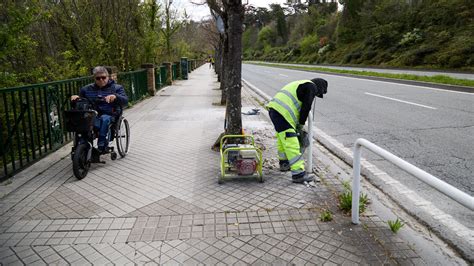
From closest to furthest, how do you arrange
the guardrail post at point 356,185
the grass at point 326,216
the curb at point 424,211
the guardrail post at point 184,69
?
the curb at point 424,211 → the guardrail post at point 356,185 → the grass at point 326,216 → the guardrail post at point 184,69

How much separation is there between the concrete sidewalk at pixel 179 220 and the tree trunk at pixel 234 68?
89 centimetres

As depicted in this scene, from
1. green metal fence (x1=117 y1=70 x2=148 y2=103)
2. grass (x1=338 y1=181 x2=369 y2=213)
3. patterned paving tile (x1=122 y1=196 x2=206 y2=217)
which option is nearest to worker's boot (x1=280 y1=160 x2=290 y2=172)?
grass (x1=338 y1=181 x2=369 y2=213)

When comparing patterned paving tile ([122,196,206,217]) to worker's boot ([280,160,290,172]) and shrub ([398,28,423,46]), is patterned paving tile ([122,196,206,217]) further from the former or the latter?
shrub ([398,28,423,46])

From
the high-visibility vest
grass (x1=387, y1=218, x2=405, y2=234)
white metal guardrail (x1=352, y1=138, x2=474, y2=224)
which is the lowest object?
grass (x1=387, y1=218, x2=405, y2=234)

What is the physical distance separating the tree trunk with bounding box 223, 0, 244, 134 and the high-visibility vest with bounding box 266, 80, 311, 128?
5.20 feet

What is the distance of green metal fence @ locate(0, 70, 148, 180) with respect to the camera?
5.29 meters

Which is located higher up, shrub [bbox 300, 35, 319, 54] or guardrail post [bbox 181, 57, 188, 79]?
shrub [bbox 300, 35, 319, 54]

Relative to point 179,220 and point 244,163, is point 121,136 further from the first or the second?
point 179,220

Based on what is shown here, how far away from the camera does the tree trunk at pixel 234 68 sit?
6297 mm

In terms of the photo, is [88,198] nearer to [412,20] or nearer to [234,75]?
[234,75]

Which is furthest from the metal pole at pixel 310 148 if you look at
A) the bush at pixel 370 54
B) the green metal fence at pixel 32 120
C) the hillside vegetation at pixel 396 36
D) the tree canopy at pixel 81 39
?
the bush at pixel 370 54

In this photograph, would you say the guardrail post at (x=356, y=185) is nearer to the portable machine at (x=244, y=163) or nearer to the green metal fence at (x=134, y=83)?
the portable machine at (x=244, y=163)

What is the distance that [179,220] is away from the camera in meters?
3.82

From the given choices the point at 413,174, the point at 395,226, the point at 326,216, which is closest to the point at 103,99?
the point at 326,216
